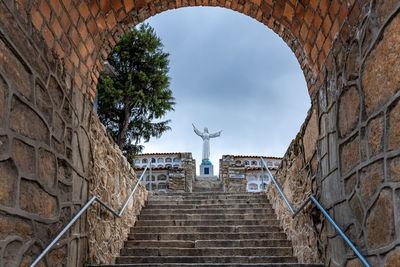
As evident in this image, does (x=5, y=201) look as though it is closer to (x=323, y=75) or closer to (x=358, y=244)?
(x=358, y=244)

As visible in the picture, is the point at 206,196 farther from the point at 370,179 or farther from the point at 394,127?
the point at 394,127

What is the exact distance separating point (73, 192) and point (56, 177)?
35 cm

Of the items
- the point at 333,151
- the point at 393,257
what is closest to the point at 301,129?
the point at 333,151

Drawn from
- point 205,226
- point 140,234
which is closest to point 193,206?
point 205,226

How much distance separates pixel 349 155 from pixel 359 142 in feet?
0.72

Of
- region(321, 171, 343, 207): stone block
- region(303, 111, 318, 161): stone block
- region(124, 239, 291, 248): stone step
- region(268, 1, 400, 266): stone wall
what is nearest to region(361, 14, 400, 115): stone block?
region(268, 1, 400, 266): stone wall

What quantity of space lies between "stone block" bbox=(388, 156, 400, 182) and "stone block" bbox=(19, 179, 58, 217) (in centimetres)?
207

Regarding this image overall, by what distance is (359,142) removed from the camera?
2178 millimetres

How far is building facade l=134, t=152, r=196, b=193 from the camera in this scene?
11.6 metres

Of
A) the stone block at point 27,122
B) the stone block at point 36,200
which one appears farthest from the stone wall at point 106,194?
the stone block at point 27,122

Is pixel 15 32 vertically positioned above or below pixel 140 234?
above

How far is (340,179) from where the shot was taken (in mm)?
2537

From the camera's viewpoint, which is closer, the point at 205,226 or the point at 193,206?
the point at 205,226

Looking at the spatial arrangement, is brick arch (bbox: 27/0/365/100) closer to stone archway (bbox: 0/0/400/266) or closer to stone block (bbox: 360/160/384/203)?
stone archway (bbox: 0/0/400/266)
